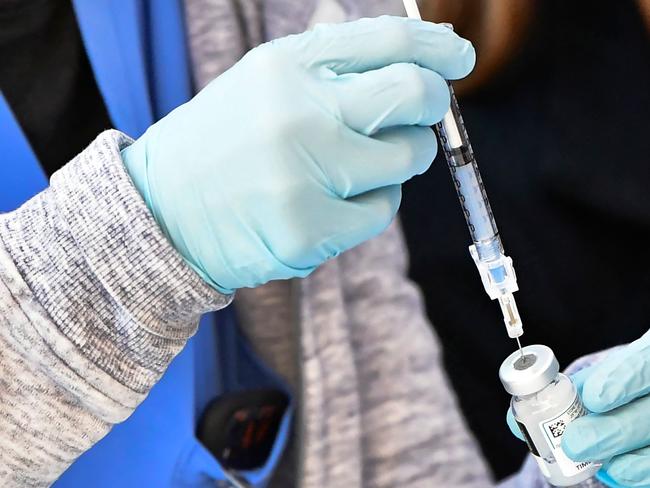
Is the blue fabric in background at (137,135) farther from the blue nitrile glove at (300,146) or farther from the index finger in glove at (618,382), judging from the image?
the index finger in glove at (618,382)

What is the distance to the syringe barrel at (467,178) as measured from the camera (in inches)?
28.9

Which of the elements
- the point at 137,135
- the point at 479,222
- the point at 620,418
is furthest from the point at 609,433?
the point at 137,135

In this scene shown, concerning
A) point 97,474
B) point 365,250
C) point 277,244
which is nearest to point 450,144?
point 277,244

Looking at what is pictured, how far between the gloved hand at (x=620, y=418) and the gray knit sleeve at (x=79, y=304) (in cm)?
36

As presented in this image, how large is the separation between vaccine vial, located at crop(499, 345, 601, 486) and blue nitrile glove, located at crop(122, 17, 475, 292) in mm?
183

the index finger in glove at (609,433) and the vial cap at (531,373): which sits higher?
the vial cap at (531,373)

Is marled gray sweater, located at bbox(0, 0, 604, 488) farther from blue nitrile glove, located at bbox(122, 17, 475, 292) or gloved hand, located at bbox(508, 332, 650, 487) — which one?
gloved hand, located at bbox(508, 332, 650, 487)

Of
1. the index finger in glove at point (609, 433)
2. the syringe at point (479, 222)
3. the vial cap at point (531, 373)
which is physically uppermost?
the syringe at point (479, 222)

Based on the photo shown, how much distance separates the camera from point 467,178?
746mm

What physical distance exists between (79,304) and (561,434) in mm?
446

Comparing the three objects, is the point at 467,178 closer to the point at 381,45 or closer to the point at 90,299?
the point at 381,45

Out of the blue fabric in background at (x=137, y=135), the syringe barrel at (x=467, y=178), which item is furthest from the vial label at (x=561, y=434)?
the blue fabric in background at (x=137, y=135)

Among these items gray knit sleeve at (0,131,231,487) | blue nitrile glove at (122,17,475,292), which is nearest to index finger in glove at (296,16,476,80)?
blue nitrile glove at (122,17,475,292)

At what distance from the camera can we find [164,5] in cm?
93
